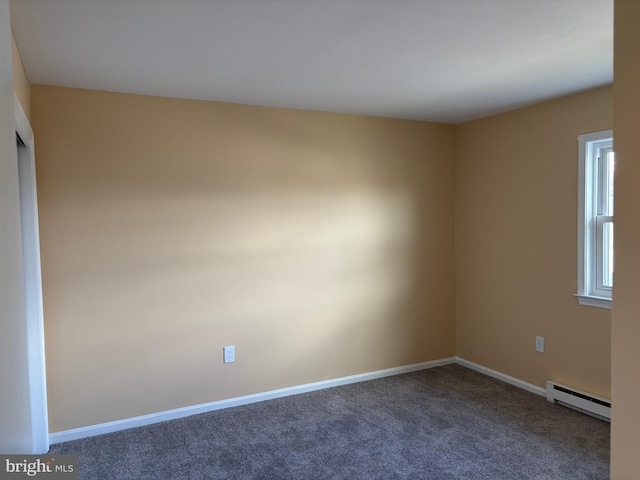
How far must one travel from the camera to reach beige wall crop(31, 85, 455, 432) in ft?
9.85

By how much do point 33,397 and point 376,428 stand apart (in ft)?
7.11

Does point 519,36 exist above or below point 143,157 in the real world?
above

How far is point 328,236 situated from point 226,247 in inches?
35.2

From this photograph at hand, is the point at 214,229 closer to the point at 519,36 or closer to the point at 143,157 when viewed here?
the point at 143,157

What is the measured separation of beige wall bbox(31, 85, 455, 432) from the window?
1344 millimetres

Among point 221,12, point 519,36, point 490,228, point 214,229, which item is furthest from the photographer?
point 490,228

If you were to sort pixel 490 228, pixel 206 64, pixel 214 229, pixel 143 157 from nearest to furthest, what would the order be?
pixel 206 64 < pixel 143 157 < pixel 214 229 < pixel 490 228

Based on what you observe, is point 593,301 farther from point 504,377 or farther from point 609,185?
point 504,377

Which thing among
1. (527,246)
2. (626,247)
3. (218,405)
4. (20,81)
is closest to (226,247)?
(218,405)

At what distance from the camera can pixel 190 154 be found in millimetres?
3316

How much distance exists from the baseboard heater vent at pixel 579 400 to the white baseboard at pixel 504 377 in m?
0.14

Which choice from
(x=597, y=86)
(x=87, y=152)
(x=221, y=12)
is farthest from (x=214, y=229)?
(x=597, y=86)

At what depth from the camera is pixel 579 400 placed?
128 inches

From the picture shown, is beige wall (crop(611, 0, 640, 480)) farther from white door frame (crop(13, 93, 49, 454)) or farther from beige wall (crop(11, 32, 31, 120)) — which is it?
white door frame (crop(13, 93, 49, 454))
